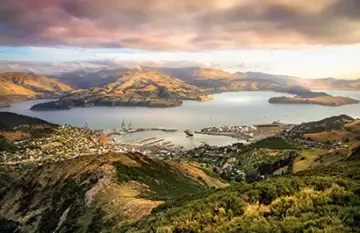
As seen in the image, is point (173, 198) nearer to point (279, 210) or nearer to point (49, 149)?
point (279, 210)

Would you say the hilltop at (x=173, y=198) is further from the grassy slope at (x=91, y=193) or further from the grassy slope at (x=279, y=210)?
the grassy slope at (x=91, y=193)

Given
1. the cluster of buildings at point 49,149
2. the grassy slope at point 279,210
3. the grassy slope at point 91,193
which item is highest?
the grassy slope at point 279,210

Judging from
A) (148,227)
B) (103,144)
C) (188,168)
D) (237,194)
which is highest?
(237,194)

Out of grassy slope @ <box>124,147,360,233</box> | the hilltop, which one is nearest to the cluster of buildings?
the hilltop

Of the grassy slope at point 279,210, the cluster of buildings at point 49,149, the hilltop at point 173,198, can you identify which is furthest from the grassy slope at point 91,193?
the cluster of buildings at point 49,149

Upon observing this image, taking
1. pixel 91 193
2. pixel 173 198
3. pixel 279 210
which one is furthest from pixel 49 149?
pixel 279 210

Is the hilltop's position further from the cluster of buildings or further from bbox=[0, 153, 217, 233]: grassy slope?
the cluster of buildings

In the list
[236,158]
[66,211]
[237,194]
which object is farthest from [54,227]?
[236,158]

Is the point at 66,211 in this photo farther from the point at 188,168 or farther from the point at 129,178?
the point at 188,168

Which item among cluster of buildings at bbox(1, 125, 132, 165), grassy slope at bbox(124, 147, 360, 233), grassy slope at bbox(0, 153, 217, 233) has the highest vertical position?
grassy slope at bbox(124, 147, 360, 233)

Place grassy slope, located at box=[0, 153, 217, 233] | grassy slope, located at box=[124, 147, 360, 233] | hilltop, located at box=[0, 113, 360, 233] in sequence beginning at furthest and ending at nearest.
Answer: grassy slope, located at box=[0, 153, 217, 233] → hilltop, located at box=[0, 113, 360, 233] → grassy slope, located at box=[124, 147, 360, 233]

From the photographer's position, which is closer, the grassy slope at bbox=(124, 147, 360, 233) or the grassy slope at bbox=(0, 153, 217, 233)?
the grassy slope at bbox=(124, 147, 360, 233)
